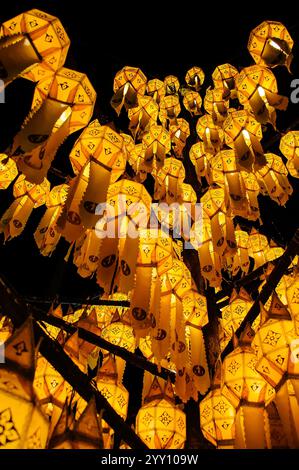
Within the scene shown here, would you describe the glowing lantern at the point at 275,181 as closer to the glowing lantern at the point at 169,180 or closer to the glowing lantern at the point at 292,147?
the glowing lantern at the point at 292,147

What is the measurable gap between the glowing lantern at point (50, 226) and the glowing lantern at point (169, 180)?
1199 millimetres

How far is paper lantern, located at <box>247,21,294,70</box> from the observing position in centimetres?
456

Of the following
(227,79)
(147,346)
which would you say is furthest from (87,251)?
(227,79)

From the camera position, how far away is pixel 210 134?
18.5ft

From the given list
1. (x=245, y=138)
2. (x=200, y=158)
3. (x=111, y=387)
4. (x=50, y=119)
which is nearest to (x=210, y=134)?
(x=200, y=158)

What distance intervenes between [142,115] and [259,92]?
174 cm

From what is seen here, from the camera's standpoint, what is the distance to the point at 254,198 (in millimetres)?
4852

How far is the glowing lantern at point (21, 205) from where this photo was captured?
4.61 meters

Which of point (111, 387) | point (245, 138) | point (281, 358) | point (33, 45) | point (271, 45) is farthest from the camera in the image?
point (271, 45)

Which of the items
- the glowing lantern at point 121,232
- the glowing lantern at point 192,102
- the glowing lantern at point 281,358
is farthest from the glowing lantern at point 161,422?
the glowing lantern at point 192,102

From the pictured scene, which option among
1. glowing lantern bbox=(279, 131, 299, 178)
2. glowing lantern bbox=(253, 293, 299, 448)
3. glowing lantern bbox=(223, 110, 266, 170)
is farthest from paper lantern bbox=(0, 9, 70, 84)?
glowing lantern bbox=(279, 131, 299, 178)

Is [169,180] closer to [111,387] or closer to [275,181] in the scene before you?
[275,181]

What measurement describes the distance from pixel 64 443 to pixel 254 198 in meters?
3.61

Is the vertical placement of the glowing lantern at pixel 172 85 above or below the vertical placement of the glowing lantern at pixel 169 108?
above
